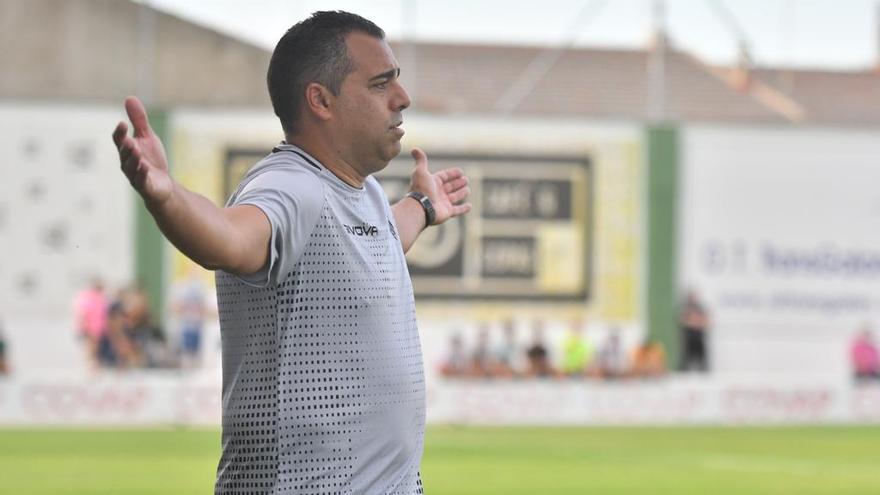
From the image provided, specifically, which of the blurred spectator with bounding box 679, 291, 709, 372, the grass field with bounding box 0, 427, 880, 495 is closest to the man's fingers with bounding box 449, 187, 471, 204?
the grass field with bounding box 0, 427, 880, 495

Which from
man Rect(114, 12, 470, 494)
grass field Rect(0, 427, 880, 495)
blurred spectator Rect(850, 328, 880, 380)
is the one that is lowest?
grass field Rect(0, 427, 880, 495)

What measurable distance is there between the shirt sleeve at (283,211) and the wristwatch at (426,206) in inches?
47.9

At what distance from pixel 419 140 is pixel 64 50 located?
594 centimetres

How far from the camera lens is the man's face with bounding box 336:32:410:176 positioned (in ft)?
14.0

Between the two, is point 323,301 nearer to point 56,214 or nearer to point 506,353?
point 506,353

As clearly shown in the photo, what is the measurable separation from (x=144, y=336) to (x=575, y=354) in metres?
6.56

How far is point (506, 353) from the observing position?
2820 cm

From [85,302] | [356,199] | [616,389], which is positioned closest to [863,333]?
[616,389]

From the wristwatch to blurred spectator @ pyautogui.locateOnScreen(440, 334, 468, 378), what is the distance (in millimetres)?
21713

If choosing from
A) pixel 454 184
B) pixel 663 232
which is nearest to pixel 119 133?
pixel 454 184

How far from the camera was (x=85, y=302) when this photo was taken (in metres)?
27.4

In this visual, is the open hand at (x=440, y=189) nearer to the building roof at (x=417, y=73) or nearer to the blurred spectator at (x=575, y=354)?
the blurred spectator at (x=575, y=354)

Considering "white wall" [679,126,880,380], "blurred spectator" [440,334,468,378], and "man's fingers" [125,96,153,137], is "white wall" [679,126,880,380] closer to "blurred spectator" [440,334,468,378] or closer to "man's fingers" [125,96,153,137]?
"blurred spectator" [440,334,468,378]

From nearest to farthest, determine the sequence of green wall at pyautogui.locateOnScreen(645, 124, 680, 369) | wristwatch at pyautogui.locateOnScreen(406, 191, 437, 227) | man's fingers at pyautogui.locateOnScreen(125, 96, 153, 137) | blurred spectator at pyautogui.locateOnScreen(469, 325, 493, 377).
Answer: man's fingers at pyautogui.locateOnScreen(125, 96, 153, 137) < wristwatch at pyautogui.locateOnScreen(406, 191, 437, 227) < blurred spectator at pyautogui.locateOnScreen(469, 325, 493, 377) < green wall at pyautogui.locateOnScreen(645, 124, 680, 369)
